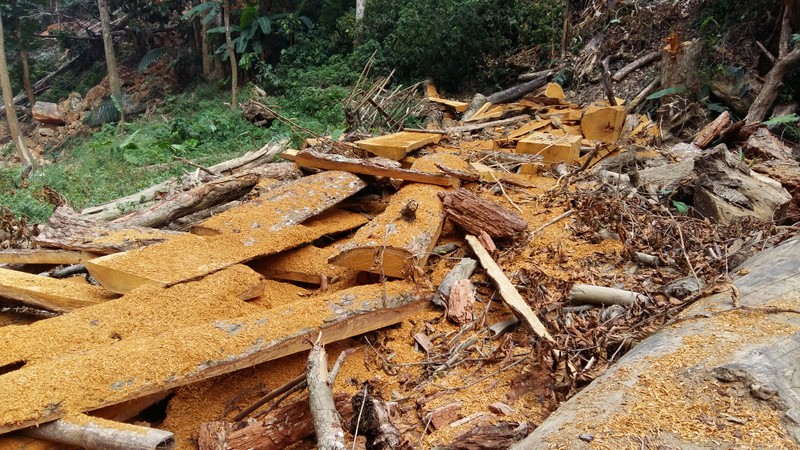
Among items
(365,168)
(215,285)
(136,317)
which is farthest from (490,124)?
(136,317)

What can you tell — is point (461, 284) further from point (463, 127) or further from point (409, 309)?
point (463, 127)

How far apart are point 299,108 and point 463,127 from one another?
20.4ft

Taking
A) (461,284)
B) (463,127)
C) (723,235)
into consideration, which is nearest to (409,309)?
(461,284)

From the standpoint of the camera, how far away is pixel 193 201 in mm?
5000

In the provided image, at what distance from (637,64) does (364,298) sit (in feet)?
29.0

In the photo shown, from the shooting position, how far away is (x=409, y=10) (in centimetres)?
1243

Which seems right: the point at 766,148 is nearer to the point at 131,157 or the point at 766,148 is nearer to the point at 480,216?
the point at 480,216

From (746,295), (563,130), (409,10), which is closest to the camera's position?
(746,295)

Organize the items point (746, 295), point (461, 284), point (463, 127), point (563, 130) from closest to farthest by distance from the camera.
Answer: point (746, 295) → point (461, 284) → point (563, 130) → point (463, 127)

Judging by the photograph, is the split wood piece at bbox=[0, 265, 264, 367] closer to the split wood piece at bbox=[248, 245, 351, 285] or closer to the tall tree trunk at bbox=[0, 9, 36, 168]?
the split wood piece at bbox=[248, 245, 351, 285]

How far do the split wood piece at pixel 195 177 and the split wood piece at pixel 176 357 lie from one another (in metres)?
2.57

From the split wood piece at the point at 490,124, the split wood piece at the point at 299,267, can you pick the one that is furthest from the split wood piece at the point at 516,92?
the split wood piece at the point at 299,267

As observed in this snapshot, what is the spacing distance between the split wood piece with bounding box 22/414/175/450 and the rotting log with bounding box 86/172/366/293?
1.16 metres

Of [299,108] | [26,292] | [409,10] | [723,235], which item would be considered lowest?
[299,108]
